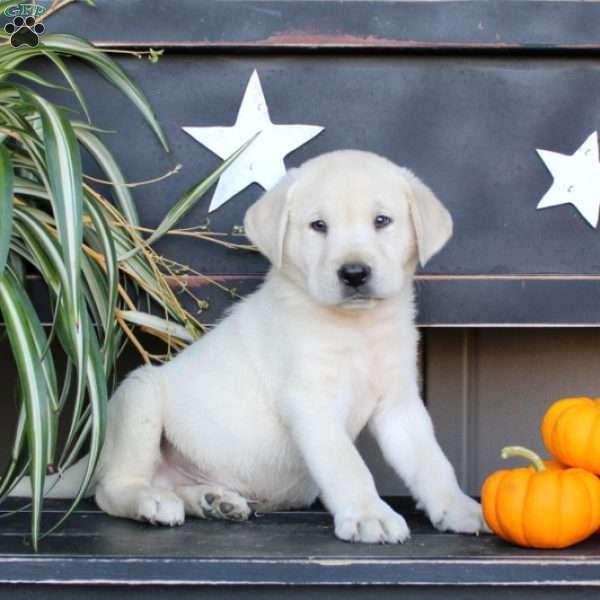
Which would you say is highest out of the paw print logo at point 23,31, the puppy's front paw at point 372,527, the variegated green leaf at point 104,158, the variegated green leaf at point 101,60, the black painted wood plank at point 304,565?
the paw print logo at point 23,31

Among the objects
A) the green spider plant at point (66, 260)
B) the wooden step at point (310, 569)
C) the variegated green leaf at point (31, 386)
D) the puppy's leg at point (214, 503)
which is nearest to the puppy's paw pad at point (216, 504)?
the puppy's leg at point (214, 503)

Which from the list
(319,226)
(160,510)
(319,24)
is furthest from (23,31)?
(160,510)

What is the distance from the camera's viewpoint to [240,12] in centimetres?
404

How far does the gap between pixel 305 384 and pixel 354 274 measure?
370 millimetres

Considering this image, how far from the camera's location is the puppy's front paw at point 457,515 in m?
3.11

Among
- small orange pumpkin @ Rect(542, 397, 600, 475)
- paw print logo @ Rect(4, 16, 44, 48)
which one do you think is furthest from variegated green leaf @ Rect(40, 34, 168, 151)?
small orange pumpkin @ Rect(542, 397, 600, 475)

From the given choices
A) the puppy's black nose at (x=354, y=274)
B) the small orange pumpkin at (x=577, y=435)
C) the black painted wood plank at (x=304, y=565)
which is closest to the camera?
the black painted wood plank at (x=304, y=565)

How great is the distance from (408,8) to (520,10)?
372mm

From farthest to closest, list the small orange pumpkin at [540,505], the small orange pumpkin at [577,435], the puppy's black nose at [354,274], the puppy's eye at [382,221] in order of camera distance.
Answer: the puppy's eye at [382,221]
the puppy's black nose at [354,274]
the small orange pumpkin at [577,435]
the small orange pumpkin at [540,505]

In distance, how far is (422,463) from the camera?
338 cm

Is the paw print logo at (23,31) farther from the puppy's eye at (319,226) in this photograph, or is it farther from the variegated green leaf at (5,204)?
the puppy's eye at (319,226)

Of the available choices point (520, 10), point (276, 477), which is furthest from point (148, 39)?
point (276, 477)

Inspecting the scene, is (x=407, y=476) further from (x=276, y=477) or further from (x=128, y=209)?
(x=128, y=209)

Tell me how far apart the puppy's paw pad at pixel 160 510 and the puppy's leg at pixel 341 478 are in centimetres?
37
